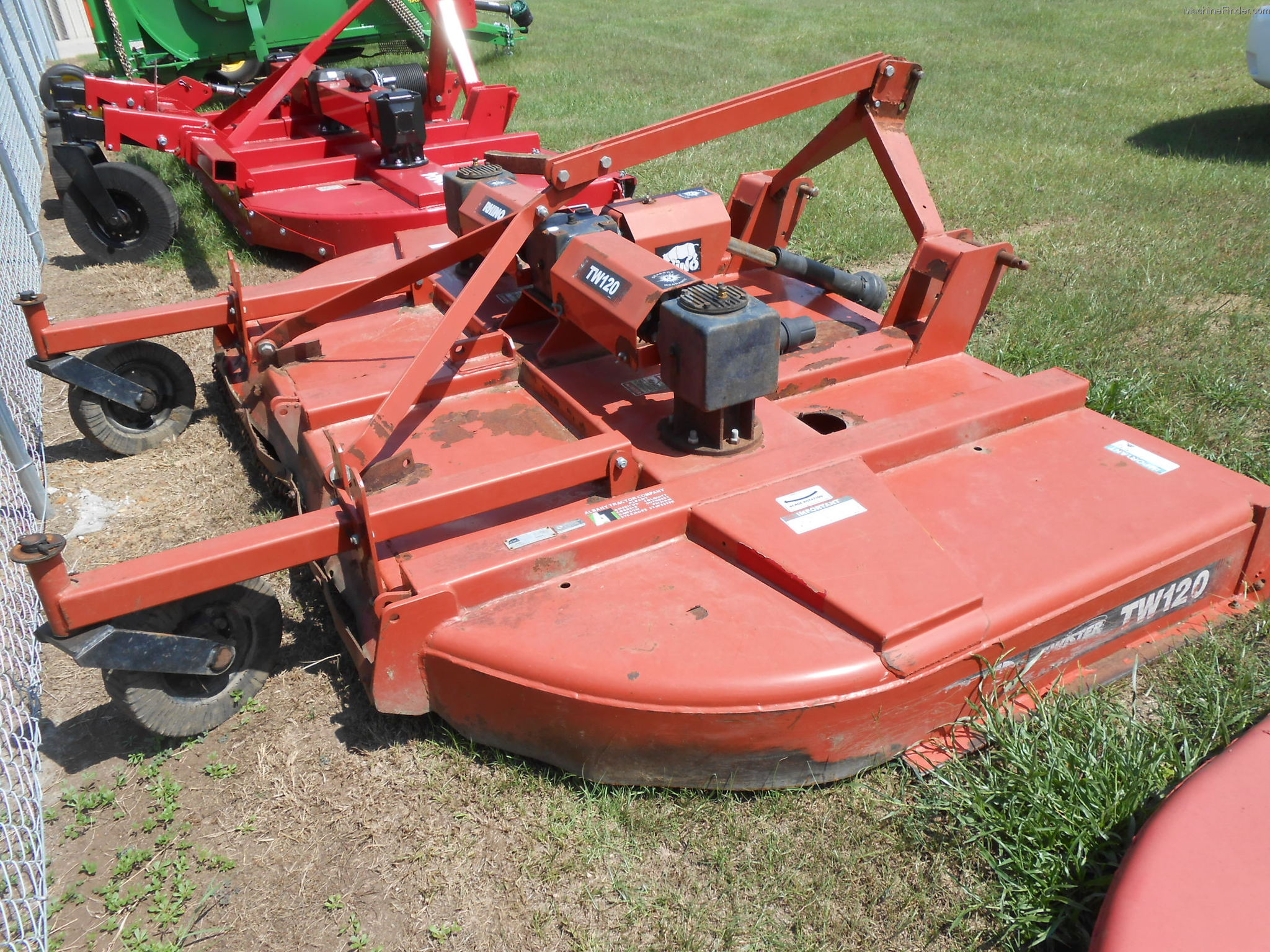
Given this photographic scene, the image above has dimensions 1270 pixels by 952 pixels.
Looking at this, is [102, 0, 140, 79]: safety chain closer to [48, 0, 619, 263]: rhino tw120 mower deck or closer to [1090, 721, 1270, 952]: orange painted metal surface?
[48, 0, 619, 263]: rhino tw120 mower deck

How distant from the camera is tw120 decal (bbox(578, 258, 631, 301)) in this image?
2949mm

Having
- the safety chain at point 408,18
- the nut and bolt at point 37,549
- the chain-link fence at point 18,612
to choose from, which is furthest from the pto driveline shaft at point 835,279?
the safety chain at point 408,18

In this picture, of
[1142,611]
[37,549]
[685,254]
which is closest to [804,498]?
[1142,611]

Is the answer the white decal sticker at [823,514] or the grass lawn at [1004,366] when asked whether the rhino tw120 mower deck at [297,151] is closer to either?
the grass lawn at [1004,366]

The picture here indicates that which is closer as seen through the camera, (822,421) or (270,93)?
(822,421)

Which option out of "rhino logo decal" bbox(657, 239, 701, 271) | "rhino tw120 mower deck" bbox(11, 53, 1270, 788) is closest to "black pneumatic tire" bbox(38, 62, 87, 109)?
"rhino tw120 mower deck" bbox(11, 53, 1270, 788)

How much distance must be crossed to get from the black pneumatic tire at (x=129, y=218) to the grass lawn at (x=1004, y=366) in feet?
→ 0.92

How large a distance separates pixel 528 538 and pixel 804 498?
770 mm

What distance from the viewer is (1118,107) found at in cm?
930

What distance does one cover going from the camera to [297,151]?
247 inches

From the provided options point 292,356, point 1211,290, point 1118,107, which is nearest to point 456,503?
point 292,356

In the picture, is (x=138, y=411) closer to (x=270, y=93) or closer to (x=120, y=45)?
(x=270, y=93)

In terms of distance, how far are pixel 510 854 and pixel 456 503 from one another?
0.90m

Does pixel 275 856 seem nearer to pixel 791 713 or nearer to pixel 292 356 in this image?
pixel 791 713
